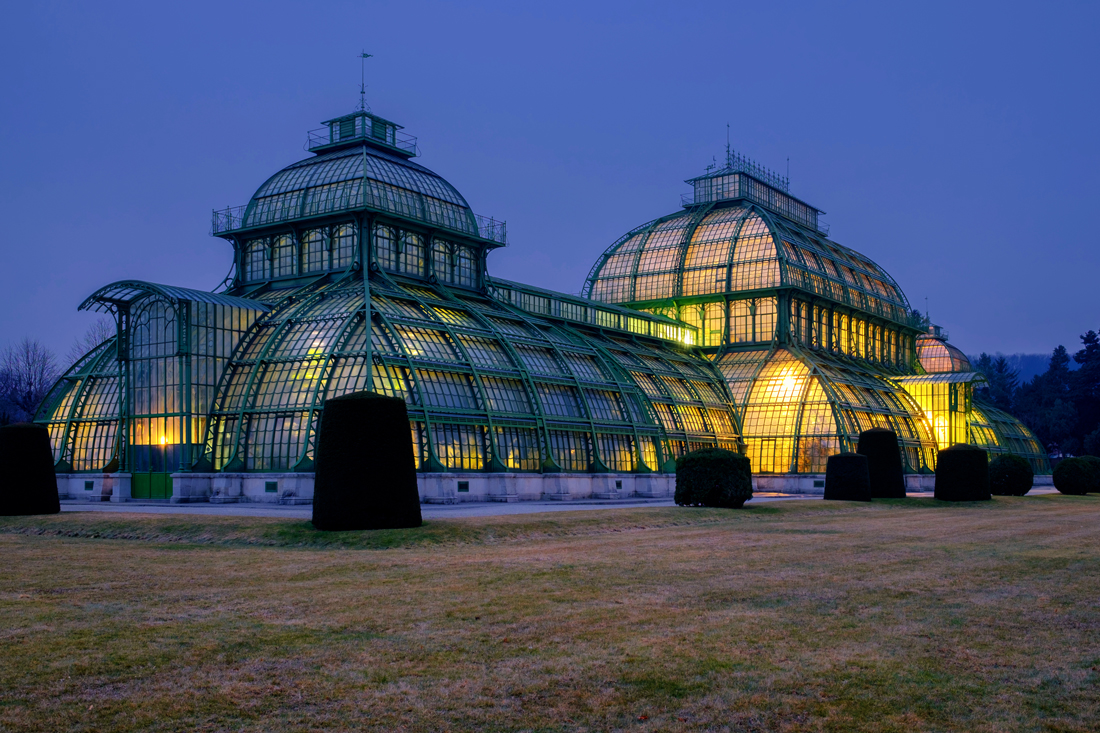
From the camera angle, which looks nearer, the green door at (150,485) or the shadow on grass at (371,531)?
the shadow on grass at (371,531)

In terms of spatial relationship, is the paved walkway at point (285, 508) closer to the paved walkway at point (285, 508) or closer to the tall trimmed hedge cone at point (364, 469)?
the paved walkway at point (285, 508)

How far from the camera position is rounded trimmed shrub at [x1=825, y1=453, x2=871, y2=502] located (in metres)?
53.8

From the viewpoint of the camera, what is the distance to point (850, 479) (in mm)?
53969

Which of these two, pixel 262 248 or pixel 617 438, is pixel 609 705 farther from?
pixel 262 248

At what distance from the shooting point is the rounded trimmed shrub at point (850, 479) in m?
53.8

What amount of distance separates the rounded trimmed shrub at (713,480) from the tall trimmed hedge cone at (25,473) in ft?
81.9

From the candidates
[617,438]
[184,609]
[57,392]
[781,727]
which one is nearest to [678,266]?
[617,438]

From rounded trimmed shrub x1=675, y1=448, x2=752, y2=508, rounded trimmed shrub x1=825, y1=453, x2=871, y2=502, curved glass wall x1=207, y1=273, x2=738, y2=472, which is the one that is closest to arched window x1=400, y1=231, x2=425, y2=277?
curved glass wall x1=207, y1=273, x2=738, y2=472

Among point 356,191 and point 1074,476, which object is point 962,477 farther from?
point 356,191

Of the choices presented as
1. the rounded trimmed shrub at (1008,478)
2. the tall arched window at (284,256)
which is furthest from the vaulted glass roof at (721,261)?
the tall arched window at (284,256)

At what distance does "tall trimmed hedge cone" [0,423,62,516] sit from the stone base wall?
29.6 feet

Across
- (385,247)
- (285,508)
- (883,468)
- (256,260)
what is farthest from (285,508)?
(883,468)

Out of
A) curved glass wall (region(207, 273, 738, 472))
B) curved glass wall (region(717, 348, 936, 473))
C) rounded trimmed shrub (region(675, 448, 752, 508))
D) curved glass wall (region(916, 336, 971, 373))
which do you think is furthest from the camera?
curved glass wall (region(916, 336, 971, 373))

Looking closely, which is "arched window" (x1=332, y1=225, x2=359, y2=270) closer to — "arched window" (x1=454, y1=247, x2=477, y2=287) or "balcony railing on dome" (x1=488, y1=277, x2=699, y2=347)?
"arched window" (x1=454, y1=247, x2=477, y2=287)
